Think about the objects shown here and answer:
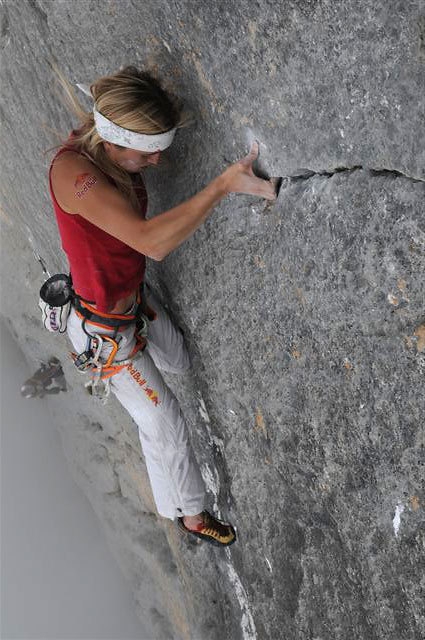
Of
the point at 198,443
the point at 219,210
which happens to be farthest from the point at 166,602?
the point at 219,210

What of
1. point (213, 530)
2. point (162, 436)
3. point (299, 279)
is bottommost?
point (213, 530)

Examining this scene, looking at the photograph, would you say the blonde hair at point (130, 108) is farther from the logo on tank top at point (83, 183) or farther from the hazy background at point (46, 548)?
the hazy background at point (46, 548)

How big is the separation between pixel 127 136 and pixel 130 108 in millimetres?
81

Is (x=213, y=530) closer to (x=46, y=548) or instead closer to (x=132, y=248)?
(x=132, y=248)

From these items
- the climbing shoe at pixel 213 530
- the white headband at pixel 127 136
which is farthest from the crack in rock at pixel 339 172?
the climbing shoe at pixel 213 530

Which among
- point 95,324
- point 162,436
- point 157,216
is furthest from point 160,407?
point 157,216

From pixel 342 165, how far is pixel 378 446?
0.76 metres

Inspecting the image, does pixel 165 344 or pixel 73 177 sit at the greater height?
pixel 73 177

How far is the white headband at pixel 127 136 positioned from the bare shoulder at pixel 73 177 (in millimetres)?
106

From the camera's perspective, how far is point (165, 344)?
323cm

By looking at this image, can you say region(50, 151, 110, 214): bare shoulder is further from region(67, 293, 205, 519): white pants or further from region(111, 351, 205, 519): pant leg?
region(111, 351, 205, 519): pant leg

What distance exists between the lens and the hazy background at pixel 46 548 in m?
7.08

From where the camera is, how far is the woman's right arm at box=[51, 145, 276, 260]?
7.69 feet

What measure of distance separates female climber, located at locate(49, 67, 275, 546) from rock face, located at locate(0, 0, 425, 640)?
0.12 m
